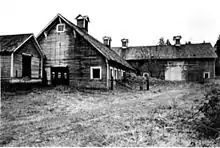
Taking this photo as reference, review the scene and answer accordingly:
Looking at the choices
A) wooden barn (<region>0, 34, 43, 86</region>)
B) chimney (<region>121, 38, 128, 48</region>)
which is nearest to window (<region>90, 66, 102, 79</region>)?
wooden barn (<region>0, 34, 43, 86</region>)

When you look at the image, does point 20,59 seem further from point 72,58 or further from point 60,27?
point 60,27

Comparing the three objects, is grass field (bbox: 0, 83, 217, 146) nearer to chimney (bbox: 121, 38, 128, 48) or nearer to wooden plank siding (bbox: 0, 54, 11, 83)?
wooden plank siding (bbox: 0, 54, 11, 83)

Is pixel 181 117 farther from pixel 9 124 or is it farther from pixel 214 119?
pixel 9 124

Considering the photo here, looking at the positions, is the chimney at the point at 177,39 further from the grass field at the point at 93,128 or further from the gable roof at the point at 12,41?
the grass field at the point at 93,128

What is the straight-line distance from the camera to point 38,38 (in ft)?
68.0

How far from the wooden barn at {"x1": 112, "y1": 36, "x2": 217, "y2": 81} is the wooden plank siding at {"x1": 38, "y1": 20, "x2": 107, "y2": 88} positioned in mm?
17749

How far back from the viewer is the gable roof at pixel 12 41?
15858 millimetres

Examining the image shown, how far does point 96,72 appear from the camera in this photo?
763 inches

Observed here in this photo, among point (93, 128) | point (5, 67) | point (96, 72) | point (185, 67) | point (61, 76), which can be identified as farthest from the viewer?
point (185, 67)

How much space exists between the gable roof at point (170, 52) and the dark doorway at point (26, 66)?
2126 cm

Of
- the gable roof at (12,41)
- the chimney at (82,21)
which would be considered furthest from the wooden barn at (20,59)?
the chimney at (82,21)

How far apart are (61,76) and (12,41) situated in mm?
5886

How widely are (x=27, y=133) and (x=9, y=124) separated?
5.00ft

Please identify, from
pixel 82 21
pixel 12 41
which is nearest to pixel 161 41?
pixel 82 21
